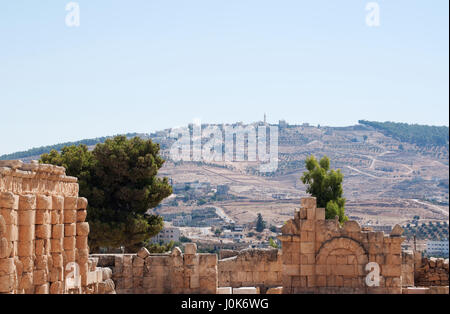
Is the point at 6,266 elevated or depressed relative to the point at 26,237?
depressed

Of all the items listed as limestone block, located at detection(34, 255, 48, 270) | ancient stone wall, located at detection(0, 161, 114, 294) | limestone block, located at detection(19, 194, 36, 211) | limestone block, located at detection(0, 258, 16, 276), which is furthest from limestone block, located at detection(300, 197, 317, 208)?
limestone block, located at detection(0, 258, 16, 276)

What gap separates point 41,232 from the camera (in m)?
15.2

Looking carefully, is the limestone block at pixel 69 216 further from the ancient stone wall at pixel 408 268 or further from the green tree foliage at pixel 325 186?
Answer: the green tree foliage at pixel 325 186

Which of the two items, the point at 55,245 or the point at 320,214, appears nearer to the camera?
the point at 55,245

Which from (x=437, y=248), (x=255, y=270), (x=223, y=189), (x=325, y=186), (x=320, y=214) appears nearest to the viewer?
(x=320, y=214)

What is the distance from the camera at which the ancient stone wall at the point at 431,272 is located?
81.5 feet

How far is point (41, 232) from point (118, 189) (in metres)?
16.1

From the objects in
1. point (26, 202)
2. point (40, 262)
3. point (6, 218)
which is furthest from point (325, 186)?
point (6, 218)

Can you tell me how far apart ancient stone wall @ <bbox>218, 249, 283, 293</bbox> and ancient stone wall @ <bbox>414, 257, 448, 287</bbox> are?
4.78 meters

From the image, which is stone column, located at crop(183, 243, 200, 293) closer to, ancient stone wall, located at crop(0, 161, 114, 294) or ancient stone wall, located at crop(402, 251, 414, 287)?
ancient stone wall, located at crop(0, 161, 114, 294)

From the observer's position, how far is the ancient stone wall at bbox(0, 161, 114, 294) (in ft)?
44.1

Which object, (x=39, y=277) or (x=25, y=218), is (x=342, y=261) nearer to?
(x=39, y=277)
